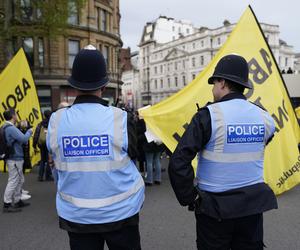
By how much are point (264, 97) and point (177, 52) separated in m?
84.7

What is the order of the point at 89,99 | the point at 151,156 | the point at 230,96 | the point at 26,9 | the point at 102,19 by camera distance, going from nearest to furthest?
the point at 89,99 → the point at 230,96 → the point at 151,156 → the point at 26,9 → the point at 102,19

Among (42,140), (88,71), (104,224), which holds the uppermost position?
(88,71)

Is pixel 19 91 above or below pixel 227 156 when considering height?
above

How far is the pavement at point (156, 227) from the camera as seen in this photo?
4664 millimetres

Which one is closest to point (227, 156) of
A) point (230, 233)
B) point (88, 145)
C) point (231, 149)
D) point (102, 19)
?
point (231, 149)

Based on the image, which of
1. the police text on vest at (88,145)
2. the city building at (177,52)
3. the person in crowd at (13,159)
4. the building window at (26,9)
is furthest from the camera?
the city building at (177,52)

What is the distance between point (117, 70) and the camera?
3534 cm

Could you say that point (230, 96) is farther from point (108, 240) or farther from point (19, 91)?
point (19, 91)

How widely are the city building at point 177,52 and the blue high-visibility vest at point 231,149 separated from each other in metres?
73.6

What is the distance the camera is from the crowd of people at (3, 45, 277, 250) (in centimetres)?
233

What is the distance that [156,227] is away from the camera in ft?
17.5

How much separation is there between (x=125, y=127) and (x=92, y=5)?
31.0 meters

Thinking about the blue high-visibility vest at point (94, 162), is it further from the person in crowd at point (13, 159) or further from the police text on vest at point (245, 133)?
the person in crowd at point (13, 159)

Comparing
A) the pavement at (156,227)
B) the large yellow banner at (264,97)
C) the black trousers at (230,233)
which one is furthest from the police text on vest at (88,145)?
the large yellow banner at (264,97)
